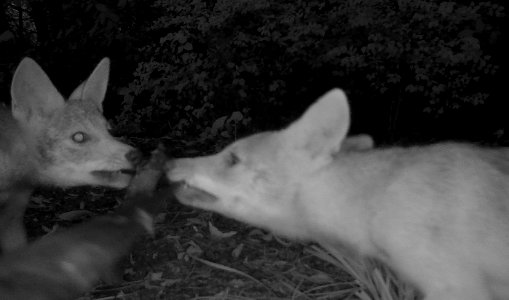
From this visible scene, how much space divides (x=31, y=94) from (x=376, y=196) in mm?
2671

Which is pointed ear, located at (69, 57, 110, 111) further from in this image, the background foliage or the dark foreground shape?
the dark foreground shape

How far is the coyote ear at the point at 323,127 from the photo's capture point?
9.57 feet

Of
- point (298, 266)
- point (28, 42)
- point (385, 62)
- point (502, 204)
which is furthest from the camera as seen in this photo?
point (28, 42)

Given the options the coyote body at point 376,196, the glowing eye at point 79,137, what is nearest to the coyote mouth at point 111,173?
the glowing eye at point 79,137

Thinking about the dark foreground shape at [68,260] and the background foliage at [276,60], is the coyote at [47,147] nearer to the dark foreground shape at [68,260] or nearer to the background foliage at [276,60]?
the dark foreground shape at [68,260]

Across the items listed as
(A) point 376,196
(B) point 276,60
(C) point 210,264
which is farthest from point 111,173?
(B) point 276,60

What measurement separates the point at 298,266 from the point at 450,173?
1165 millimetres

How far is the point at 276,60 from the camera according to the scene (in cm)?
642

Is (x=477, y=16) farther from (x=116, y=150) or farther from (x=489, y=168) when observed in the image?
(x=116, y=150)

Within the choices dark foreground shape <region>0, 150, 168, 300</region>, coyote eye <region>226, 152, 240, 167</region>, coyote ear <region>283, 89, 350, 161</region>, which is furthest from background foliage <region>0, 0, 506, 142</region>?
dark foreground shape <region>0, 150, 168, 300</region>

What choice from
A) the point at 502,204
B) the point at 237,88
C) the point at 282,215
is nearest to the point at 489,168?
the point at 502,204

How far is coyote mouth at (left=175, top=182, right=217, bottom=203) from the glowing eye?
1.12 meters

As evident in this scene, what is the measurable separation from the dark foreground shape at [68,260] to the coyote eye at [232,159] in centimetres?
72

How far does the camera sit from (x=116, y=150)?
401 centimetres
